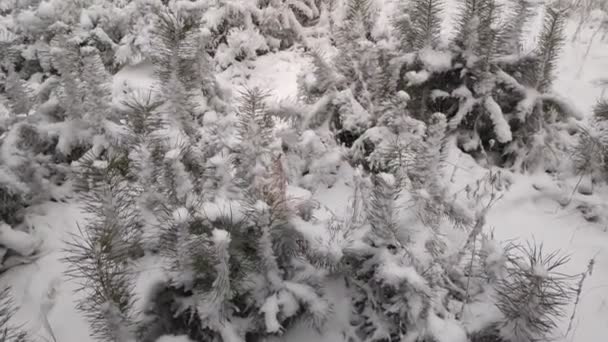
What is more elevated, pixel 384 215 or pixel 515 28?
pixel 515 28

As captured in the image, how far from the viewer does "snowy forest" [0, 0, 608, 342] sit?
1.74m

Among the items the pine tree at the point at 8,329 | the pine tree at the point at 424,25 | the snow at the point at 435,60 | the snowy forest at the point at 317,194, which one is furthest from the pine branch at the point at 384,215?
the pine tree at the point at 424,25

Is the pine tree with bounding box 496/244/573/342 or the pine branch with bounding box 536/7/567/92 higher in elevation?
the pine branch with bounding box 536/7/567/92

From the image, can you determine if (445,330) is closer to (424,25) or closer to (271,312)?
(271,312)

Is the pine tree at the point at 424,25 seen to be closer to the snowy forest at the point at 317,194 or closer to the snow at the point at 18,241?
the snowy forest at the point at 317,194

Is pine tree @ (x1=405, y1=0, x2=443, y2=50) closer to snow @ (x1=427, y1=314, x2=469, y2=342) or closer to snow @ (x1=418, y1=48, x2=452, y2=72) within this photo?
snow @ (x1=418, y1=48, x2=452, y2=72)

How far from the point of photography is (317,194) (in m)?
2.83

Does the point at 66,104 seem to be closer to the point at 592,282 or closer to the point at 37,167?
the point at 37,167

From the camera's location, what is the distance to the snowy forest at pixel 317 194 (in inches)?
68.6

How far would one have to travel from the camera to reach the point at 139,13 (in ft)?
15.2

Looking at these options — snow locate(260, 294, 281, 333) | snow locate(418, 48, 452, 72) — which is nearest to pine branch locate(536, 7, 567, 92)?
snow locate(418, 48, 452, 72)

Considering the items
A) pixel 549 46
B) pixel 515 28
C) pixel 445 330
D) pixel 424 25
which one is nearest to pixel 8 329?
pixel 445 330

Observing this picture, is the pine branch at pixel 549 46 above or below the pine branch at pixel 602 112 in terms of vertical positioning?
above

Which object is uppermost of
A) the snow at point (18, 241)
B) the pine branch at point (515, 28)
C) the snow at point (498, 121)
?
the pine branch at point (515, 28)
